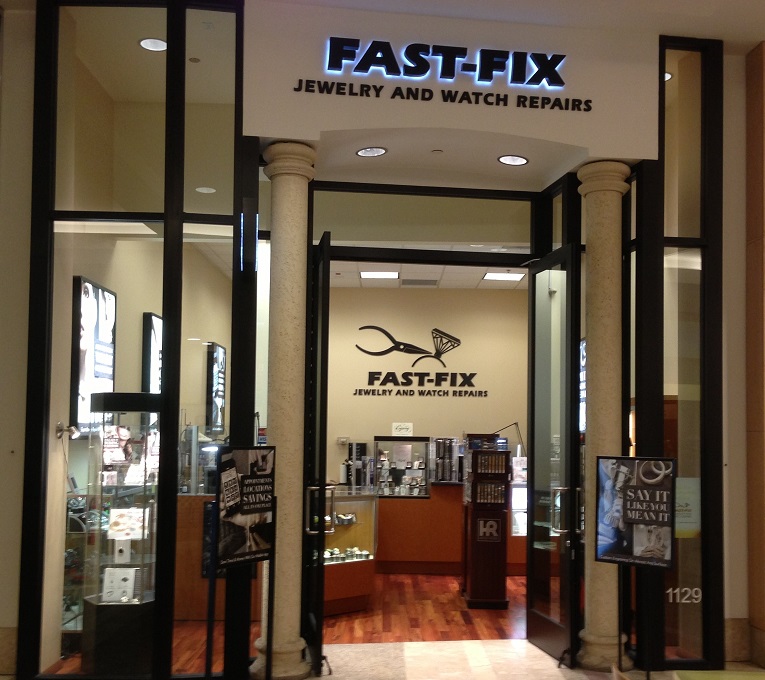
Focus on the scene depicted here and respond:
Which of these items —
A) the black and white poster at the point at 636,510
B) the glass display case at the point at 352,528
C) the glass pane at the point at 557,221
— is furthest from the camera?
the glass display case at the point at 352,528

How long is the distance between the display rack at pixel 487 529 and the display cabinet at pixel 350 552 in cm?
101

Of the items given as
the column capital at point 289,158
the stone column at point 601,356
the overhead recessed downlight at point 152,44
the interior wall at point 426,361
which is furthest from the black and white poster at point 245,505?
the interior wall at point 426,361

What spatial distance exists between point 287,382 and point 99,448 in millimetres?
1236

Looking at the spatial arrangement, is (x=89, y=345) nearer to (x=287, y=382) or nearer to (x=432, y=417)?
(x=287, y=382)

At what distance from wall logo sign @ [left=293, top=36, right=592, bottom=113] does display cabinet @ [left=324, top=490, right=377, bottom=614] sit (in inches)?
142

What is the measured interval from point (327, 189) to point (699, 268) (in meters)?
2.77

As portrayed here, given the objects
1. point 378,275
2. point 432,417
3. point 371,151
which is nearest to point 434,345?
point 432,417

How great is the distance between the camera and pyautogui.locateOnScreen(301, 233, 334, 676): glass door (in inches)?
217

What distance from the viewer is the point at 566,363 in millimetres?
5918

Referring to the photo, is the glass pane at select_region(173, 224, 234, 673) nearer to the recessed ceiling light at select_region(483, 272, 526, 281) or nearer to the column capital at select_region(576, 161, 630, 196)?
the column capital at select_region(576, 161, 630, 196)

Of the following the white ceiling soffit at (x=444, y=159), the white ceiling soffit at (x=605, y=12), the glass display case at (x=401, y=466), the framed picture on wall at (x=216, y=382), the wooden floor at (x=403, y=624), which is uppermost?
the white ceiling soffit at (x=605, y=12)

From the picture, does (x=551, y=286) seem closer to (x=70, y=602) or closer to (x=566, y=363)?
(x=566, y=363)

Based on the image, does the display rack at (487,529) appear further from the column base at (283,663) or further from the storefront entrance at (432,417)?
the column base at (283,663)

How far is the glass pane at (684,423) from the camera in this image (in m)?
5.82
